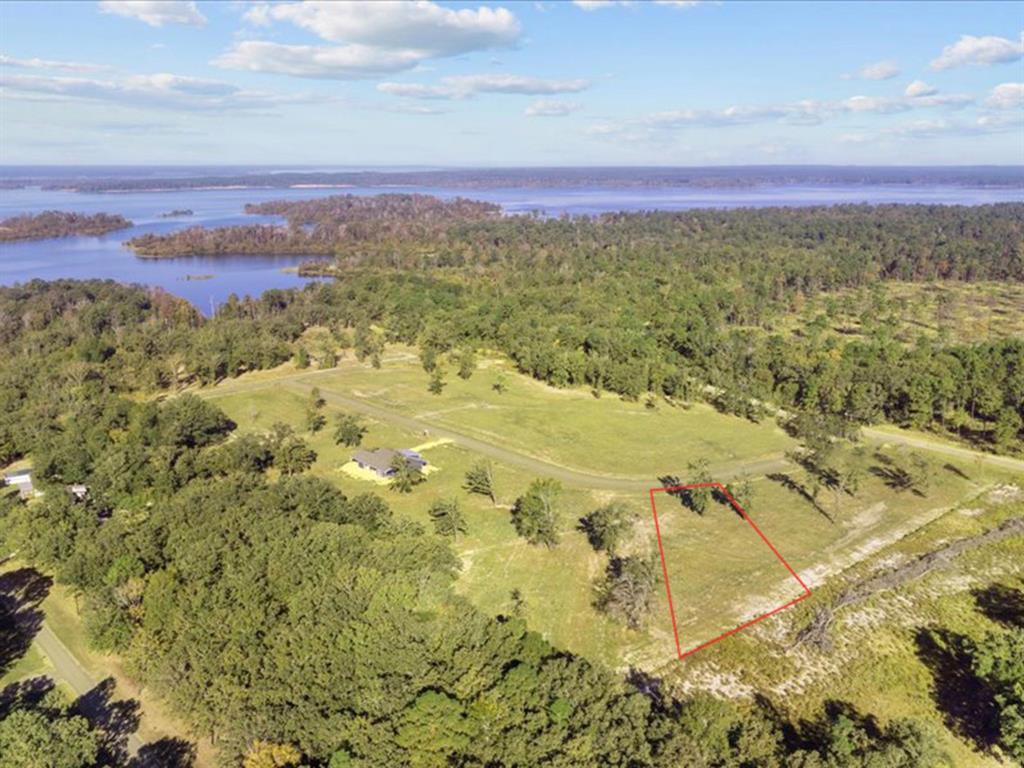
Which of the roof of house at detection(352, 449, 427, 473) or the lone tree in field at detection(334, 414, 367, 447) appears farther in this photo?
the lone tree in field at detection(334, 414, 367, 447)

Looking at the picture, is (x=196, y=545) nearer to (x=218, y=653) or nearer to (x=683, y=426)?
(x=218, y=653)

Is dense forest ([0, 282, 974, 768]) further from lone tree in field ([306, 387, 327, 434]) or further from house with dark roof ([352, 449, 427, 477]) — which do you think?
lone tree in field ([306, 387, 327, 434])

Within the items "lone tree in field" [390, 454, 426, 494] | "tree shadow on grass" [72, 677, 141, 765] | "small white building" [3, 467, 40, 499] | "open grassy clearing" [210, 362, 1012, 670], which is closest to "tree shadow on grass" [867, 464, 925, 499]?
"open grassy clearing" [210, 362, 1012, 670]

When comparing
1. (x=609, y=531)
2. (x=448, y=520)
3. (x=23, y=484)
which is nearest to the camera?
(x=609, y=531)

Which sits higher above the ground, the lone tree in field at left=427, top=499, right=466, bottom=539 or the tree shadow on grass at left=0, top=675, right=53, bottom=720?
the lone tree in field at left=427, top=499, right=466, bottom=539

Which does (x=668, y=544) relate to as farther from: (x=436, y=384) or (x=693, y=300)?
(x=693, y=300)

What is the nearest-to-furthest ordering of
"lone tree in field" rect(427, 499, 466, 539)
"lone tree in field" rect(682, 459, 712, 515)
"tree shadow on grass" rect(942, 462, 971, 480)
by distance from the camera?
"lone tree in field" rect(427, 499, 466, 539), "lone tree in field" rect(682, 459, 712, 515), "tree shadow on grass" rect(942, 462, 971, 480)

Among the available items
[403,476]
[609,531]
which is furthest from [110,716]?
[609,531]

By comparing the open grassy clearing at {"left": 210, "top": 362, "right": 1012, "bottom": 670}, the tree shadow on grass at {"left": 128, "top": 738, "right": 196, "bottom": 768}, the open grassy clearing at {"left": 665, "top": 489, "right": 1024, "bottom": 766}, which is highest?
the open grassy clearing at {"left": 665, "top": 489, "right": 1024, "bottom": 766}
